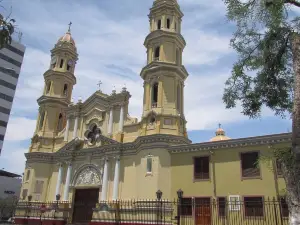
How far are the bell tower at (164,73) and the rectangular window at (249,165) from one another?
559cm

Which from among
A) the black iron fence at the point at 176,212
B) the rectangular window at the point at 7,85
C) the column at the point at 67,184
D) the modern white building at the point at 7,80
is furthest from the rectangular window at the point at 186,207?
the rectangular window at the point at 7,85

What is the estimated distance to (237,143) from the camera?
21812 mm

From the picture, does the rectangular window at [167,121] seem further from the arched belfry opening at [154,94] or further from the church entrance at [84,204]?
the church entrance at [84,204]

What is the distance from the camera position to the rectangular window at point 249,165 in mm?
20750

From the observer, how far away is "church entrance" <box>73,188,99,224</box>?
88.2 feet

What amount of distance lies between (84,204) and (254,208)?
14.4 m

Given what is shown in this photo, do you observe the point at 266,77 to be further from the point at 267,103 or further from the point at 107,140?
the point at 107,140

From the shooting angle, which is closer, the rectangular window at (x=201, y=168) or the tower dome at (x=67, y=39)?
the rectangular window at (x=201, y=168)

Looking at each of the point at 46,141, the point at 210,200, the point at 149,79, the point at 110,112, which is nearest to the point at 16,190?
the point at 46,141

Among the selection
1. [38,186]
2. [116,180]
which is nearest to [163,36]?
[116,180]

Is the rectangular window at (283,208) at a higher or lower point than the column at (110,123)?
lower

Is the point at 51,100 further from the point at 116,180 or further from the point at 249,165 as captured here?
the point at 249,165

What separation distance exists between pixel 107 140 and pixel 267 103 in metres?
16.8

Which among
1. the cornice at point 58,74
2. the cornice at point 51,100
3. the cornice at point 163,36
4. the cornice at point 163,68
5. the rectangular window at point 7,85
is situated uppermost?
the rectangular window at point 7,85
